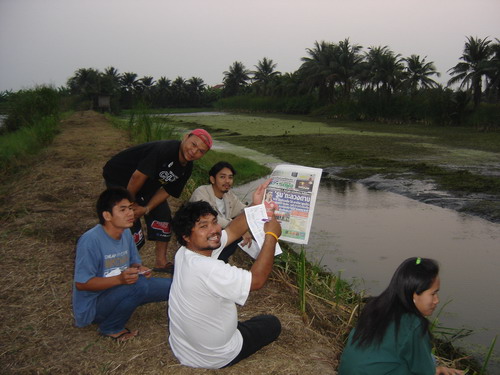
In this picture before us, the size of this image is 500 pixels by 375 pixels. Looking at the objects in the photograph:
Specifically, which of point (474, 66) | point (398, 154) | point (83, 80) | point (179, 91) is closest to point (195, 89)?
point (179, 91)

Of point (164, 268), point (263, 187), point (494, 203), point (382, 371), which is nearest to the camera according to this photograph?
point (382, 371)

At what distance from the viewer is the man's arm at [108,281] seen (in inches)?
100

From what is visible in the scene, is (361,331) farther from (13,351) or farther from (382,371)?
(13,351)

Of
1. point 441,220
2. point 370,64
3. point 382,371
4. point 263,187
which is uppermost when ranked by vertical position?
point 370,64

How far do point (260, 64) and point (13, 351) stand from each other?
60.5 m

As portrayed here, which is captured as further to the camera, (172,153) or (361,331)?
(172,153)

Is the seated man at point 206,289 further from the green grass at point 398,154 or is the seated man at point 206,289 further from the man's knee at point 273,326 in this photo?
the green grass at point 398,154

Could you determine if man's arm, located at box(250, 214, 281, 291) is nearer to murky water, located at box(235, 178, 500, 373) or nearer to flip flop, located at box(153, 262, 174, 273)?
flip flop, located at box(153, 262, 174, 273)

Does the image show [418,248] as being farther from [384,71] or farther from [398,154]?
[384,71]

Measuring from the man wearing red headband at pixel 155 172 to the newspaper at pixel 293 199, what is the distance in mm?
959

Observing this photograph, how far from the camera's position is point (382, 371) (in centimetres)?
193

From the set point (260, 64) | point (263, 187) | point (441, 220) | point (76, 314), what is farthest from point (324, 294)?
point (260, 64)

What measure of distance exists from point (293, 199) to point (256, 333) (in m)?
0.78

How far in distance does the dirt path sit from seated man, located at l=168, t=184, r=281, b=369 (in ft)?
0.88
